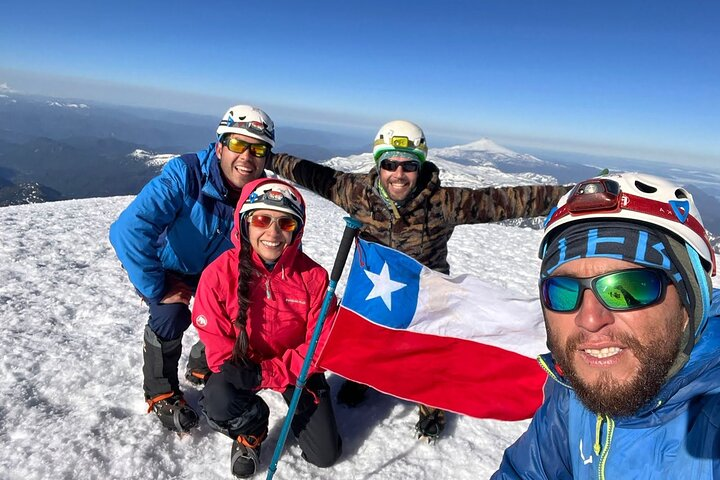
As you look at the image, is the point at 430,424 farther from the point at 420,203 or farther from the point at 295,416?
the point at 420,203

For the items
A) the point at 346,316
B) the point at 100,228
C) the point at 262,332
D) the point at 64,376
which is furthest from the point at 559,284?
the point at 100,228

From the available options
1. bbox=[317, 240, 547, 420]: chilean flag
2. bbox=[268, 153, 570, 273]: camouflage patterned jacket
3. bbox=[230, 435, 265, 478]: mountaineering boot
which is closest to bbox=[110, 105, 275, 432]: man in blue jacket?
bbox=[230, 435, 265, 478]: mountaineering boot

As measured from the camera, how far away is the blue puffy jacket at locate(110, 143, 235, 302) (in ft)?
13.1

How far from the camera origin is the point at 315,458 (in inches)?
157

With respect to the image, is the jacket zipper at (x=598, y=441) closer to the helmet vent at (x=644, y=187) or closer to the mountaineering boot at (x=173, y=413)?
the helmet vent at (x=644, y=187)

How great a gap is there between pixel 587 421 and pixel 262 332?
2.92 meters

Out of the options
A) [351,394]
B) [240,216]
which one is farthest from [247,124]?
[351,394]

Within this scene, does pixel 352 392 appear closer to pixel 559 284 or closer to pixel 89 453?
pixel 89 453

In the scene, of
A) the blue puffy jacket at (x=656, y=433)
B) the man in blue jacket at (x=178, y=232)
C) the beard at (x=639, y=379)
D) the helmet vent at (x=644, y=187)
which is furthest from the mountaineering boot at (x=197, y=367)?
the helmet vent at (x=644, y=187)

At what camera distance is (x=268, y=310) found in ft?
13.2

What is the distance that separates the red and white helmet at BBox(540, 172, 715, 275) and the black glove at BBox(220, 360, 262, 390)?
2985 millimetres

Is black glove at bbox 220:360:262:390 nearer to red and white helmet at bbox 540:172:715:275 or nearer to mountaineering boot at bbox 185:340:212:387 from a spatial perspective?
mountaineering boot at bbox 185:340:212:387

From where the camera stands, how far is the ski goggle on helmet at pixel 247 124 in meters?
4.43

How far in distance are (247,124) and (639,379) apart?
13.6 ft
